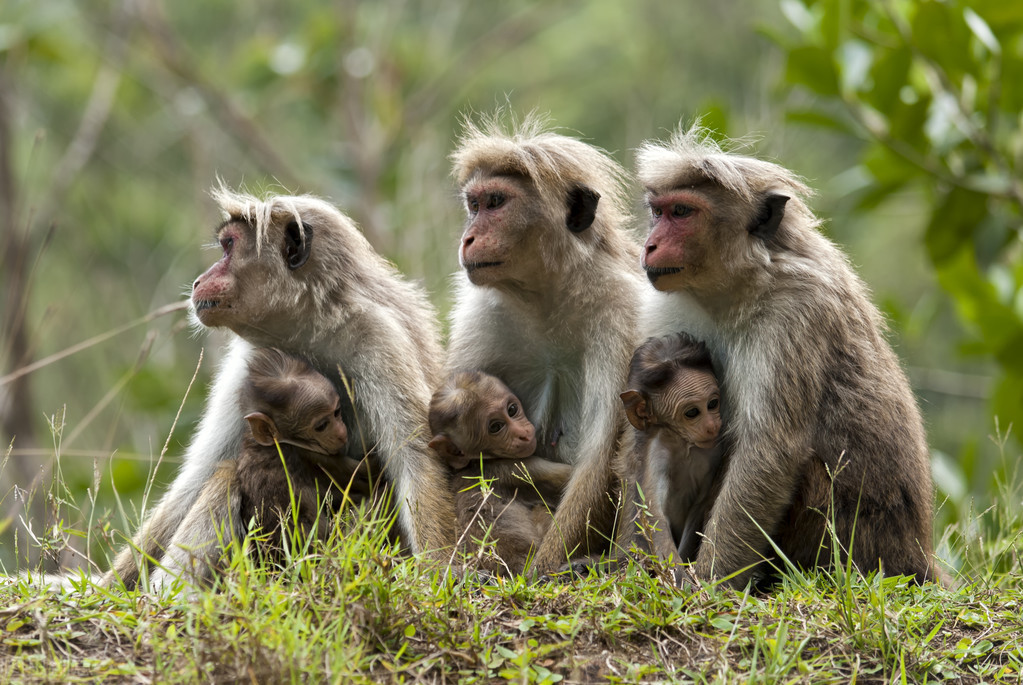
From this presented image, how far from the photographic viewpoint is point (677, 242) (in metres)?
5.43

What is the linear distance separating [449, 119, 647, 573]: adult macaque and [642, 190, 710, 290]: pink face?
0.62m

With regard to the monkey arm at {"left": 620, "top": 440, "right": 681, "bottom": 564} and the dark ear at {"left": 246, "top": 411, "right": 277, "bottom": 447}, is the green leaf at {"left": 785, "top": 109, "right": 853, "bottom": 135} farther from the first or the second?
the dark ear at {"left": 246, "top": 411, "right": 277, "bottom": 447}

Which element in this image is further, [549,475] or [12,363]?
[12,363]

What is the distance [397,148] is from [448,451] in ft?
35.4

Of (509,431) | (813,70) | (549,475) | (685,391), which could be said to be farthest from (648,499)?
(813,70)

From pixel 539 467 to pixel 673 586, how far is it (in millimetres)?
1510

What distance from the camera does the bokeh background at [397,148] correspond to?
26.7 feet

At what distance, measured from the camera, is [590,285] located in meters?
6.05

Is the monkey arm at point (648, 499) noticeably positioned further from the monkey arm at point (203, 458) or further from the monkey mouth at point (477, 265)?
the monkey arm at point (203, 458)

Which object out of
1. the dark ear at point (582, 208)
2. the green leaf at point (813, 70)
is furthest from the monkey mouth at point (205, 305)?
the green leaf at point (813, 70)

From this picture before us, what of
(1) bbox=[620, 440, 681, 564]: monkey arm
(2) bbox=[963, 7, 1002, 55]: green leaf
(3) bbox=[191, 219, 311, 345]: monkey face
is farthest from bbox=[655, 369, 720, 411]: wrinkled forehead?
(2) bbox=[963, 7, 1002, 55]: green leaf

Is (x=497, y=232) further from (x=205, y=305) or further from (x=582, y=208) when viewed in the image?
(x=205, y=305)

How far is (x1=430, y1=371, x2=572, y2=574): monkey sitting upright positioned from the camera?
5777mm

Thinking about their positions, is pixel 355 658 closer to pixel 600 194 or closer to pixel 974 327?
pixel 600 194
